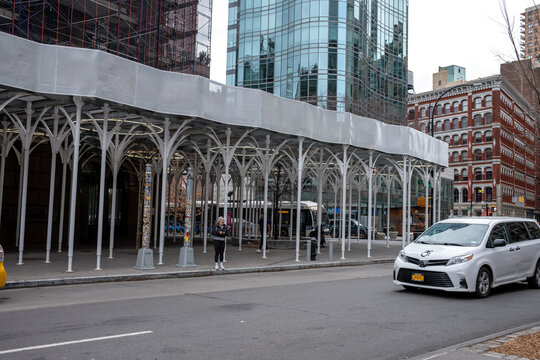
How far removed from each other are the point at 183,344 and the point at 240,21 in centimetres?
6370

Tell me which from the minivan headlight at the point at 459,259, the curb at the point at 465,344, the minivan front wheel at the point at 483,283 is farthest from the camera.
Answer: the minivan front wheel at the point at 483,283

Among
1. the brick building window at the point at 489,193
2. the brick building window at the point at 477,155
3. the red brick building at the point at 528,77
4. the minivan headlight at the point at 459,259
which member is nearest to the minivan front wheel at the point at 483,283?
the minivan headlight at the point at 459,259

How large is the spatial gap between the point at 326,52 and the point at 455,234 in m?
48.3

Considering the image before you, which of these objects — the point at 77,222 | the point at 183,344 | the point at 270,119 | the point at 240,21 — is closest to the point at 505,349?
the point at 183,344

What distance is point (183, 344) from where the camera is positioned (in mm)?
6863

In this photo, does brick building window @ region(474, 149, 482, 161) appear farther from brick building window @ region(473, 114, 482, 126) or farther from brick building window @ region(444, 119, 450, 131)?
brick building window @ region(444, 119, 450, 131)

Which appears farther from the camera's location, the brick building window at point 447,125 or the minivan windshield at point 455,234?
the brick building window at point 447,125

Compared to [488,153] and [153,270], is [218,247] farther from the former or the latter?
[488,153]

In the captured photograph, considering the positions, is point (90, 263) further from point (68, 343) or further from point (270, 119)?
point (68, 343)

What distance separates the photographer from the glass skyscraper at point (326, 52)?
58.0 meters

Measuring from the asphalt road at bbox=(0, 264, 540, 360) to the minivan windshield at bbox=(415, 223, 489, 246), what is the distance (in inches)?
47.8

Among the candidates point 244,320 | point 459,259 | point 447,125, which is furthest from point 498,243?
point 447,125

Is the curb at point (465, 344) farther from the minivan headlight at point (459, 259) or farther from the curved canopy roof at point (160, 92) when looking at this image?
the curved canopy roof at point (160, 92)

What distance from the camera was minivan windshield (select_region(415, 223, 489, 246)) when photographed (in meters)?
11.8
